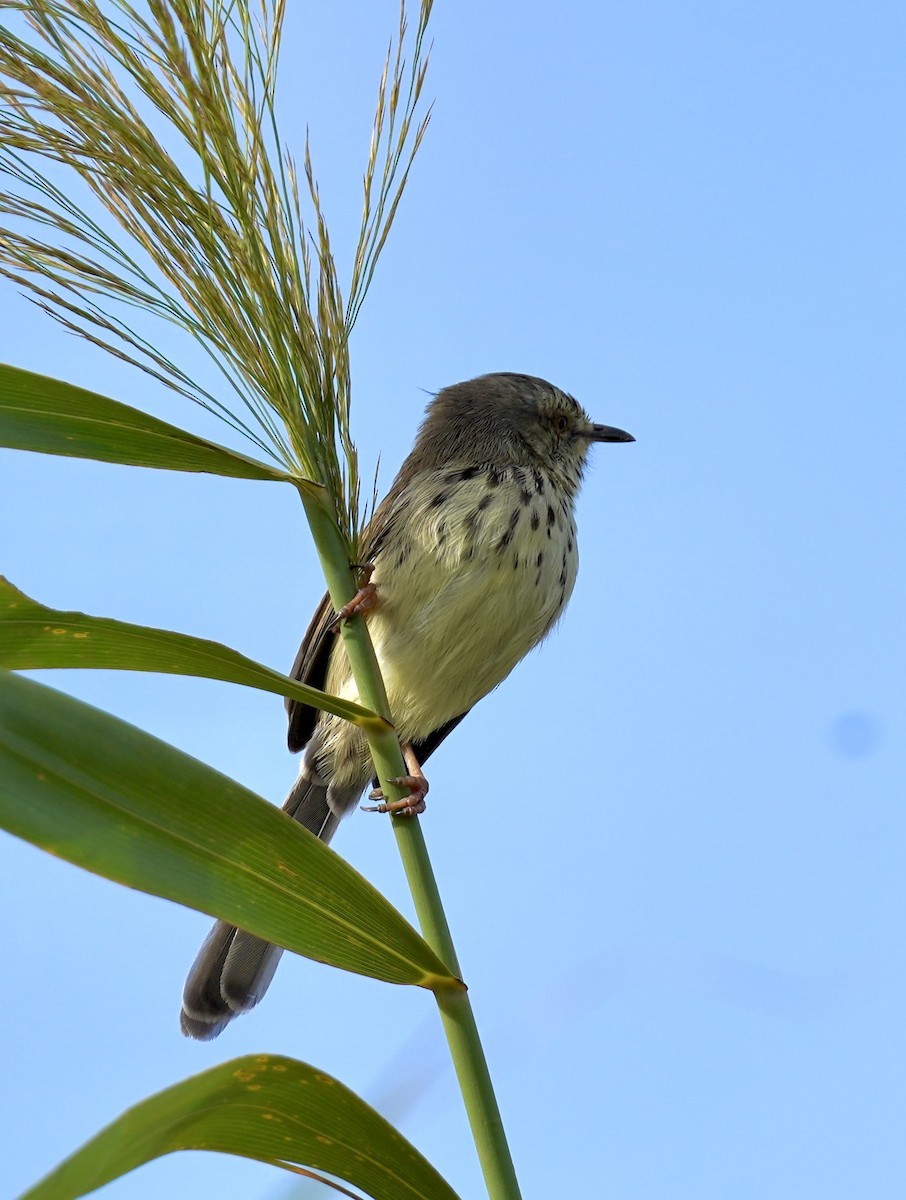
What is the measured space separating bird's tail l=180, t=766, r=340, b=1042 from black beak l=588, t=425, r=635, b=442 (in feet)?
7.52

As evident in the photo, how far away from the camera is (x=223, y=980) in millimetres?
2875

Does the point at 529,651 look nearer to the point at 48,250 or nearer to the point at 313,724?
the point at 313,724

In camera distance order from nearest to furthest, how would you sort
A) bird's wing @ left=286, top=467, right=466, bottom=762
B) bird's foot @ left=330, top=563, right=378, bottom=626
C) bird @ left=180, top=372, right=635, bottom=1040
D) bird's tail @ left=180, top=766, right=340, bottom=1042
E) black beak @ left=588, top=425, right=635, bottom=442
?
bird's foot @ left=330, top=563, right=378, bottom=626 → bird's tail @ left=180, top=766, right=340, bottom=1042 → bird @ left=180, top=372, right=635, bottom=1040 → bird's wing @ left=286, top=467, right=466, bottom=762 → black beak @ left=588, top=425, right=635, bottom=442

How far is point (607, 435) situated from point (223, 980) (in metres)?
2.51

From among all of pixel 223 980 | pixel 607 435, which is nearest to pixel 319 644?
pixel 223 980

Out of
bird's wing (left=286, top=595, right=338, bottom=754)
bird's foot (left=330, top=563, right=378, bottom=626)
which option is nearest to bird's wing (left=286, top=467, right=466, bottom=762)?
bird's wing (left=286, top=595, right=338, bottom=754)

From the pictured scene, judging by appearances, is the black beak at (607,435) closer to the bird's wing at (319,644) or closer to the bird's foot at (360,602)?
the bird's wing at (319,644)

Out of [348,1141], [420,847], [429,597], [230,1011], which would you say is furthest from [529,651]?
[348,1141]

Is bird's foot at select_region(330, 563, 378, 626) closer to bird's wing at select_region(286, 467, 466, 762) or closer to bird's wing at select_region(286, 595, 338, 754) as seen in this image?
bird's wing at select_region(286, 467, 466, 762)

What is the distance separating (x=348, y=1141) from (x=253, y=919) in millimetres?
303

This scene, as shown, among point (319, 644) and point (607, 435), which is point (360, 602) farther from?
point (607, 435)

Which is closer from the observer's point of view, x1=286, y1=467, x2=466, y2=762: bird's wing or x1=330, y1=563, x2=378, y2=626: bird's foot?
x1=330, y1=563, x2=378, y2=626: bird's foot

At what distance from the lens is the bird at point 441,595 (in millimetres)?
3150

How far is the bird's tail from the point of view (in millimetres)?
2867
